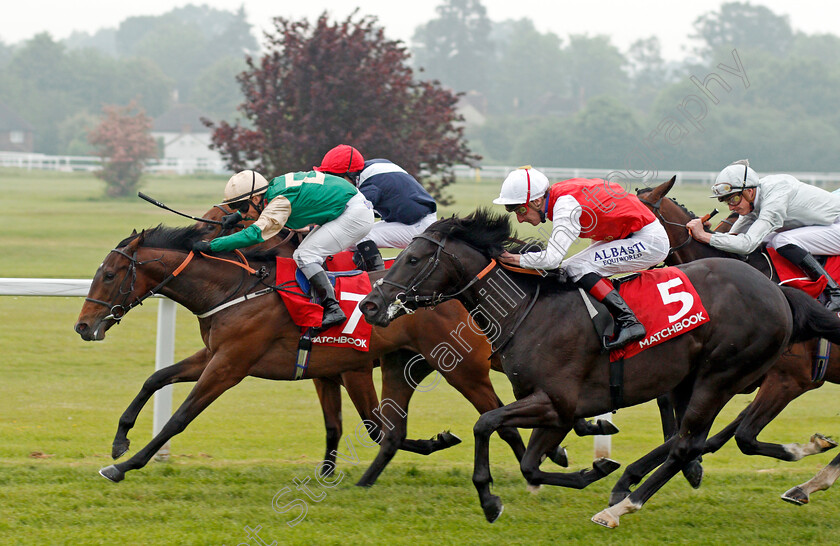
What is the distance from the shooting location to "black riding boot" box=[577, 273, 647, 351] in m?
4.55

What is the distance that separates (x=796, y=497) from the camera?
5055 mm

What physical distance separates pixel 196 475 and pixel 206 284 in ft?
3.72

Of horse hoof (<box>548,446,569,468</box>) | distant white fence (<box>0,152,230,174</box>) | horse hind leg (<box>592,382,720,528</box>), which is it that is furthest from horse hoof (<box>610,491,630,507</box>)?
distant white fence (<box>0,152,230,174</box>)

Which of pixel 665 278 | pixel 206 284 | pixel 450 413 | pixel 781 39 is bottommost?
pixel 450 413

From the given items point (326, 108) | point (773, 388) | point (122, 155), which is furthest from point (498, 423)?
point (122, 155)

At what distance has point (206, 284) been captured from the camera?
5.34 meters

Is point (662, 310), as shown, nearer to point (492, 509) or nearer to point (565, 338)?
point (565, 338)

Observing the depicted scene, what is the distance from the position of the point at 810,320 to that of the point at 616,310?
1.11 metres

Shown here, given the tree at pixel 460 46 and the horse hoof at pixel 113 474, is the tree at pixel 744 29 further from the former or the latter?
the horse hoof at pixel 113 474

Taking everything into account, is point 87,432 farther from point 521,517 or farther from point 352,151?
point 521,517

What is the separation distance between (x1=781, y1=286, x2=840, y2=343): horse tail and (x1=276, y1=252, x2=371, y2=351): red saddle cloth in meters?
2.31

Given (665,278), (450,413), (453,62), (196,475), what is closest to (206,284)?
(196,475)

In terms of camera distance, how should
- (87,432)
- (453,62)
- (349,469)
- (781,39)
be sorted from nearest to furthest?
(349,469)
(87,432)
(781,39)
(453,62)

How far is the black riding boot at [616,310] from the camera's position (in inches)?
179
